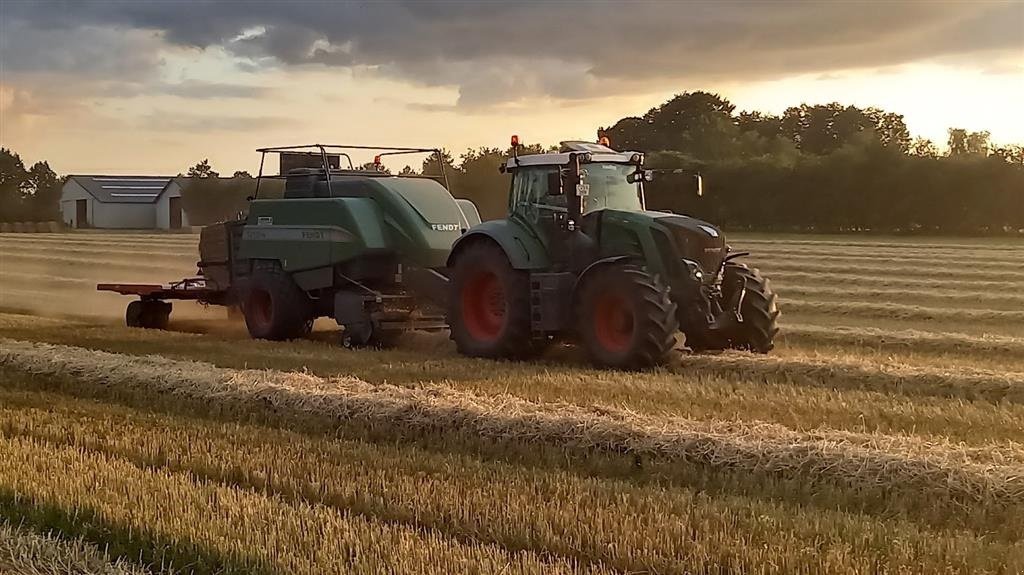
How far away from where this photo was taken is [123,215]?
65.8 metres

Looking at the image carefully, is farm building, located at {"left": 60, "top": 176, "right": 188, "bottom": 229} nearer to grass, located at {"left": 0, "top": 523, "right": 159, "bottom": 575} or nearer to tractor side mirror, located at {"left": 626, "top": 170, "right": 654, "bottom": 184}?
tractor side mirror, located at {"left": 626, "top": 170, "right": 654, "bottom": 184}

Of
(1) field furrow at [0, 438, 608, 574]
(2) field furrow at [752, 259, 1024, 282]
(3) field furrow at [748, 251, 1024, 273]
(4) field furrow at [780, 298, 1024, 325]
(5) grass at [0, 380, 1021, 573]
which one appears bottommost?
(4) field furrow at [780, 298, 1024, 325]

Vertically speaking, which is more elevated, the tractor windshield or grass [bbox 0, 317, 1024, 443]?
the tractor windshield

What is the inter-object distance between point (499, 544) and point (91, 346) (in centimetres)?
893

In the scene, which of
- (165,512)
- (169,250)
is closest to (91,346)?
(165,512)

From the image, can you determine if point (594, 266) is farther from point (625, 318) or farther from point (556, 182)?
point (556, 182)

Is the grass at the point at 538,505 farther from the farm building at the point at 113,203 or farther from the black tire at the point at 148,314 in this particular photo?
the farm building at the point at 113,203

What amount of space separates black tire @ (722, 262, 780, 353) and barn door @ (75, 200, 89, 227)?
61.1 metres

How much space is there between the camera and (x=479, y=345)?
1210cm

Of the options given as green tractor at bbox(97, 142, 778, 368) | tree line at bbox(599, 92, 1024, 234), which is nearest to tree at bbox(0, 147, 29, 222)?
tree line at bbox(599, 92, 1024, 234)

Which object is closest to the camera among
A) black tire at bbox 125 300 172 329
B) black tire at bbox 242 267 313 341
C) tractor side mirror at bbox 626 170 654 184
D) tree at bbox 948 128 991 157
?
tractor side mirror at bbox 626 170 654 184

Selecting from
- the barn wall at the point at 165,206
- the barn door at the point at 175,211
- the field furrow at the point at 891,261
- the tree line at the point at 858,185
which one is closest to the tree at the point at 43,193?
the barn wall at the point at 165,206

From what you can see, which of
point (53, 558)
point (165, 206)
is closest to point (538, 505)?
point (53, 558)

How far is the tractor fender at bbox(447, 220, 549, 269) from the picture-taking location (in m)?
11.8
